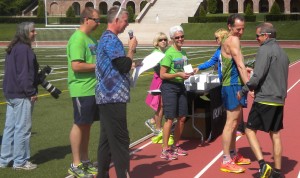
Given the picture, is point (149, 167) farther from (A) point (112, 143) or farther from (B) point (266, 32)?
(B) point (266, 32)

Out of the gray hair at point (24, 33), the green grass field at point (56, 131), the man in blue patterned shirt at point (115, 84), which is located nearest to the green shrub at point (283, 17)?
the green grass field at point (56, 131)

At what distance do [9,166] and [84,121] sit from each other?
1632 millimetres

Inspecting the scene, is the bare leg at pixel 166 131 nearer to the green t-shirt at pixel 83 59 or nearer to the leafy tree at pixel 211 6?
the green t-shirt at pixel 83 59

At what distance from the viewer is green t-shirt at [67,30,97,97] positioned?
705 centimetres

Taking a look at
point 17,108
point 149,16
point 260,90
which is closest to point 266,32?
point 260,90

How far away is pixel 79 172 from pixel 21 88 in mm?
1436

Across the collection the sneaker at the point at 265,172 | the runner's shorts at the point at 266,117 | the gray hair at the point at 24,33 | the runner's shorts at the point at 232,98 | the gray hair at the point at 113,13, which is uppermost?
the gray hair at the point at 113,13

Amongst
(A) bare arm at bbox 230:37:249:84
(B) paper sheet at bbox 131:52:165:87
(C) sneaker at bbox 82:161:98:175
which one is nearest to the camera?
(B) paper sheet at bbox 131:52:165:87

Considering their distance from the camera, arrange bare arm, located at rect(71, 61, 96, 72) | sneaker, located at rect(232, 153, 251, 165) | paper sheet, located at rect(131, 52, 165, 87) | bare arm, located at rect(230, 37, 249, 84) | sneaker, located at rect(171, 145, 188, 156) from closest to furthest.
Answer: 1. paper sheet, located at rect(131, 52, 165, 87)
2. bare arm, located at rect(71, 61, 96, 72)
3. bare arm, located at rect(230, 37, 249, 84)
4. sneaker, located at rect(232, 153, 251, 165)
5. sneaker, located at rect(171, 145, 188, 156)

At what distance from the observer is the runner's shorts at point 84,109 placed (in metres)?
7.12

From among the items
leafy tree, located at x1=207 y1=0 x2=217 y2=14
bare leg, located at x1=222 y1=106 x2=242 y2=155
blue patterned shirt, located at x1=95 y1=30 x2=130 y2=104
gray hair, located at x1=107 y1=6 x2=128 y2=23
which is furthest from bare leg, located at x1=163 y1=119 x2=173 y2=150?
leafy tree, located at x1=207 y1=0 x2=217 y2=14

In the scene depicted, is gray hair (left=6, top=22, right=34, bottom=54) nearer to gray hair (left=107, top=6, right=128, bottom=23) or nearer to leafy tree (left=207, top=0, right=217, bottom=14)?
gray hair (left=107, top=6, right=128, bottom=23)

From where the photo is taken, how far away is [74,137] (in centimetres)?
732

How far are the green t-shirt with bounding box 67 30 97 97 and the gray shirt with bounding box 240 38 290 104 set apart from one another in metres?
2.03
